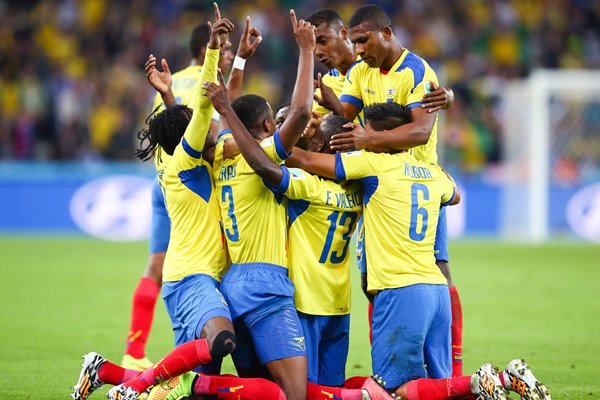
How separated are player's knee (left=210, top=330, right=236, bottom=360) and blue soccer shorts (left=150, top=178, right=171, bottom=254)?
7.76 feet

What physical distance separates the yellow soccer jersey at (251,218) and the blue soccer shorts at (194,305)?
277 millimetres

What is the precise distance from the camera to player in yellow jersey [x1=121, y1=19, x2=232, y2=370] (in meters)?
7.36

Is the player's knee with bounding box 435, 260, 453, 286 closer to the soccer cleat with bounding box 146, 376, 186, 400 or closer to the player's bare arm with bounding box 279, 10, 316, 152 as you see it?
the player's bare arm with bounding box 279, 10, 316, 152

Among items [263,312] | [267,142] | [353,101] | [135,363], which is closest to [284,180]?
[267,142]

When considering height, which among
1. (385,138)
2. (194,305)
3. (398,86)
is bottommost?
(194,305)

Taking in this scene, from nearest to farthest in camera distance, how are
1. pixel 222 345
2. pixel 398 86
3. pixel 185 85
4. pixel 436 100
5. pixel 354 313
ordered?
pixel 222 345, pixel 436 100, pixel 398 86, pixel 185 85, pixel 354 313

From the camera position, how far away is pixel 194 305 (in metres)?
5.82

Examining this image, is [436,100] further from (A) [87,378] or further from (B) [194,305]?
(A) [87,378]

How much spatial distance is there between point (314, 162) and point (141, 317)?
96.9 inches

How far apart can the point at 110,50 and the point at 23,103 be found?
2.38 m

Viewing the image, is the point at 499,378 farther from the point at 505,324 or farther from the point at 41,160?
the point at 41,160

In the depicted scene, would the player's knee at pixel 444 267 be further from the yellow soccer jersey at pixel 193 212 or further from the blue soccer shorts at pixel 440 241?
the yellow soccer jersey at pixel 193 212

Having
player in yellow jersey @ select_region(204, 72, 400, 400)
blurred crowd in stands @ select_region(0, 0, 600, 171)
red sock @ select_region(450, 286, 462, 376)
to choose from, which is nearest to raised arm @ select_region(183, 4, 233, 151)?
player in yellow jersey @ select_region(204, 72, 400, 400)

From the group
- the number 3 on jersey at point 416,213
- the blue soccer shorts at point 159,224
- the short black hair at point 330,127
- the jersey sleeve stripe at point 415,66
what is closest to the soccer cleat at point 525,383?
the number 3 on jersey at point 416,213
